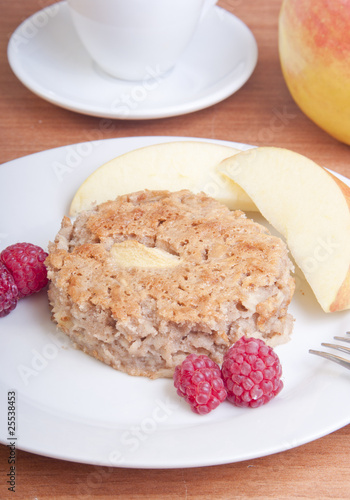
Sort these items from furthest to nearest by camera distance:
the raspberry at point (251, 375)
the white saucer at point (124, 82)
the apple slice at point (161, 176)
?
1. the white saucer at point (124, 82)
2. the apple slice at point (161, 176)
3. the raspberry at point (251, 375)

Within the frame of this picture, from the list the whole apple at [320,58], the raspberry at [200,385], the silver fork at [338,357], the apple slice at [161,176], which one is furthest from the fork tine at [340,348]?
the whole apple at [320,58]

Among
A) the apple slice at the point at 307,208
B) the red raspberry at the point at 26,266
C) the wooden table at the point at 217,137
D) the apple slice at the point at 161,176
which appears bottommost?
the wooden table at the point at 217,137

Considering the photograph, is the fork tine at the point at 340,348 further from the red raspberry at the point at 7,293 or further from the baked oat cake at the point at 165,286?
the red raspberry at the point at 7,293

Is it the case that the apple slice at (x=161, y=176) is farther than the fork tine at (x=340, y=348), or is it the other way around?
the apple slice at (x=161, y=176)

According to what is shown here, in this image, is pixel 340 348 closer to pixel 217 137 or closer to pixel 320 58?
pixel 320 58

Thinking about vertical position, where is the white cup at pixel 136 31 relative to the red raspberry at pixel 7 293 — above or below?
above

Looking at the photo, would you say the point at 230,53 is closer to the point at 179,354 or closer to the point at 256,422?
the point at 179,354

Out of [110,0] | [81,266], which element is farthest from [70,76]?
[81,266]
